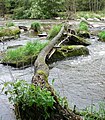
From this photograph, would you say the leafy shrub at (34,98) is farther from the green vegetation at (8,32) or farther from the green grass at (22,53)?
the green vegetation at (8,32)

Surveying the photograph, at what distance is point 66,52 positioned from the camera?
12.6 m

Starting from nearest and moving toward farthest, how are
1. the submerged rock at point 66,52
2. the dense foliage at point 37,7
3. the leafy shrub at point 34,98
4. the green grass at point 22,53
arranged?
the leafy shrub at point 34,98 < the green grass at point 22,53 < the submerged rock at point 66,52 < the dense foliage at point 37,7

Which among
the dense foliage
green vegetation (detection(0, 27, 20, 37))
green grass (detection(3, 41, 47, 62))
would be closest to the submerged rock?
green grass (detection(3, 41, 47, 62))

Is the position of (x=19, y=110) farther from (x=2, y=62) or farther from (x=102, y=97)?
(x=2, y=62)

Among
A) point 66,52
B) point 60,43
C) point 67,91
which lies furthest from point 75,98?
point 60,43

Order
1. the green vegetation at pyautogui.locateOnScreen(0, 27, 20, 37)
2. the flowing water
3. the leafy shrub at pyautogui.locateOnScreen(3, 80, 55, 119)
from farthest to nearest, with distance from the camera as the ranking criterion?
the green vegetation at pyautogui.locateOnScreen(0, 27, 20, 37)
the flowing water
the leafy shrub at pyautogui.locateOnScreen(3, 80, 55, 119)

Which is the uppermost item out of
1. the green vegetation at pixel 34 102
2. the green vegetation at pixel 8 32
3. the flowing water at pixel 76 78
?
the green vegetation at pixel 34 102

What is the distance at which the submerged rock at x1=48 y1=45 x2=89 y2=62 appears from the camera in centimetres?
1214

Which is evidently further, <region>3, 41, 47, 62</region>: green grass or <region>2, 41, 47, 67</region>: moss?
<region>3, 41, 47, 62</region>: green grass

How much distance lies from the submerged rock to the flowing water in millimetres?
290

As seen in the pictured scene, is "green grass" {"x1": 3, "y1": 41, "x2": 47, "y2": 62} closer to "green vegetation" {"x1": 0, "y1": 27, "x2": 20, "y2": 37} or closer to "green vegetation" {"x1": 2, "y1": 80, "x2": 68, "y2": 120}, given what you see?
"green vegetation" {"x1": 2, "y1": 80, "x2": 68, "y2": 120}

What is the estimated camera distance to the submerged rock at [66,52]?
1214cm

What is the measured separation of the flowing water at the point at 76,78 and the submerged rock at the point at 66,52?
0.29m

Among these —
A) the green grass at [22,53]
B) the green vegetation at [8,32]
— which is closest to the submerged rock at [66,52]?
the green grass at [22,53]
